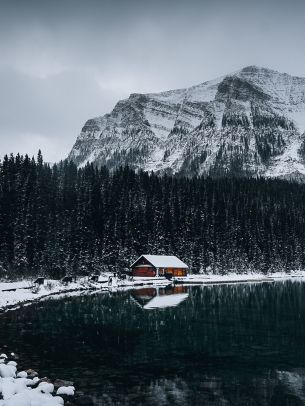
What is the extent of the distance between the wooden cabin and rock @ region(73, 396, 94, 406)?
82679mm

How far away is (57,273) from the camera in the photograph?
268 feet

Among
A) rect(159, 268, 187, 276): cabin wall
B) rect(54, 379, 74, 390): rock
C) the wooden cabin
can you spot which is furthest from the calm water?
rect(159, 268, 187, 276): cabin wall

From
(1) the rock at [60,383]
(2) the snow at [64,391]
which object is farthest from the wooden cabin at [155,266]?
(2) the snow at [64,391]

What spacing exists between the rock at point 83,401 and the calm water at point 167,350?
33.7 inches

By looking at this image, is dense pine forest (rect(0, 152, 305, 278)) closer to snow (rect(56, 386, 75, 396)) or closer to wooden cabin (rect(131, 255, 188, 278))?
wooden cabin (rect(131, 255, 188, 278))

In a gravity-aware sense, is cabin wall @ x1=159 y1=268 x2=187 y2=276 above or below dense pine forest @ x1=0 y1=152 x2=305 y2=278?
below

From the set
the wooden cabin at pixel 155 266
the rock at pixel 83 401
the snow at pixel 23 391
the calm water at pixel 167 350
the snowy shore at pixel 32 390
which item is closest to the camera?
the snow at pixel 23 391

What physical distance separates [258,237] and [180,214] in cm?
2991

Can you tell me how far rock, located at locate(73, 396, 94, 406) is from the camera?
1839cm

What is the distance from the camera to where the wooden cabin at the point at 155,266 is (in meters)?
102

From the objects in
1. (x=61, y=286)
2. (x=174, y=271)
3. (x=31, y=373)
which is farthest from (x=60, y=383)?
(x=174, y=271)

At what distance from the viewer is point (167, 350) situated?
29922 mm

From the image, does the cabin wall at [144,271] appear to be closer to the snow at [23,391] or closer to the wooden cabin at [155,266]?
the wooden cabin at [155,266]

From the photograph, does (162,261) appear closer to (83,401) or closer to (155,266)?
(155,266)
